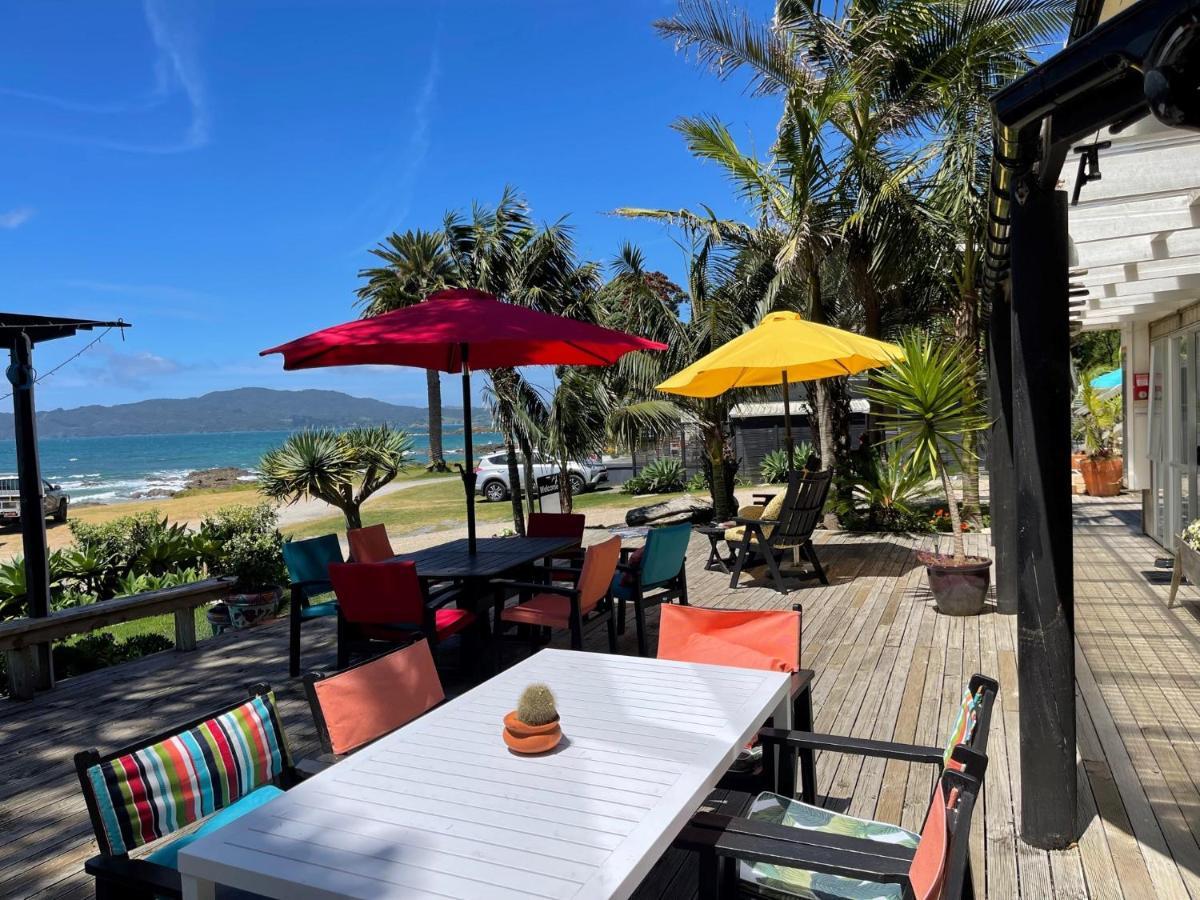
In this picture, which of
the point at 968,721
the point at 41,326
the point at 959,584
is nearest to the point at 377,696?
the point at 968,721

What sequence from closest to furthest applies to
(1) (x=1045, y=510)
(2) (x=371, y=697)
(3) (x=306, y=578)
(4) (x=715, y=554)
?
1. (2) (x=371, y=697)
2. (1) (x=1045, y=510)
3. (3) (x=306, y=578)
4. (4) (x=715, y=554)

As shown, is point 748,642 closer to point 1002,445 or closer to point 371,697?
point 371,697

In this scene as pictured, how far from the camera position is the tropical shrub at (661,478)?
21.4 metres

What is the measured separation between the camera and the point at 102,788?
6.01ft

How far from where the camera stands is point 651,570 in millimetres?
5215

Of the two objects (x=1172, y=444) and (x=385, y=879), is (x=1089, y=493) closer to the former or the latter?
(x=1172, y=444)

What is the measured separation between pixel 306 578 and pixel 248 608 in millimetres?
1760

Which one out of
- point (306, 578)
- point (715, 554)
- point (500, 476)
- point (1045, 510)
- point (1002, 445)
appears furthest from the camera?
point (500, 476)

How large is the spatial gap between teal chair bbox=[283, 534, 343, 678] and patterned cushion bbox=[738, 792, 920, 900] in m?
3.38

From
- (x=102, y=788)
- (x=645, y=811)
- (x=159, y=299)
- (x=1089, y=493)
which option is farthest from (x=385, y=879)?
(x=159, y=299)

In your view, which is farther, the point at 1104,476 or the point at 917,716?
the point at 1104,476

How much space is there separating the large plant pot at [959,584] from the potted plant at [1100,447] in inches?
340

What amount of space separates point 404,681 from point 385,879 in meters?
1.12

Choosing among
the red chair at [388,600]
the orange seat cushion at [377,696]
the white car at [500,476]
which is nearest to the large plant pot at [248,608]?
the red chair at [388,600]
